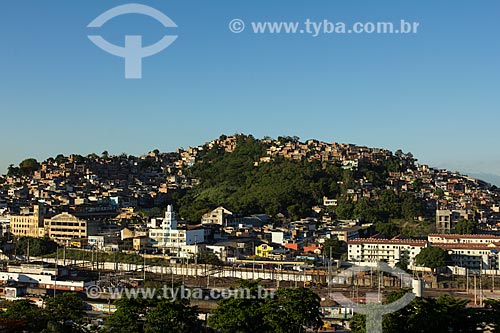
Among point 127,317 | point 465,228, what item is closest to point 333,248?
point 465,228

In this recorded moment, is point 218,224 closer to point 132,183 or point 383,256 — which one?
point 383,256

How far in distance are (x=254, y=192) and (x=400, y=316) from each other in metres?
23.2

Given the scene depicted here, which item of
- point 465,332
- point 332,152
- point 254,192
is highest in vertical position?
point 332,152

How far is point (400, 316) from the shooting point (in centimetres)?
1132

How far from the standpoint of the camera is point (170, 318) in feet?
37.4

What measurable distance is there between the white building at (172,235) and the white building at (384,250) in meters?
5.62

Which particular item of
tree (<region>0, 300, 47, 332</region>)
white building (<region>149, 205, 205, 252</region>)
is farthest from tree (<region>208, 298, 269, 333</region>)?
white building (<region>149, 205, 205, 252</region>)

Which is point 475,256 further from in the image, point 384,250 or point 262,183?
point 262,183

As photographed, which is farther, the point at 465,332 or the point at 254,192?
the point at 254,192

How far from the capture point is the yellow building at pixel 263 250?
24656 mm

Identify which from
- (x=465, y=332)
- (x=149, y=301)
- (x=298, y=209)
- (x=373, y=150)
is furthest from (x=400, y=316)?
(x=373, y=150)

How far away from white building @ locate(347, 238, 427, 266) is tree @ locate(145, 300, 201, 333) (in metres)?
12.8

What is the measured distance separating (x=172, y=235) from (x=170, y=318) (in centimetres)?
1459

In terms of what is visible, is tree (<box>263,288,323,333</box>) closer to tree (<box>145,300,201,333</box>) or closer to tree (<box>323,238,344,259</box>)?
tree (<box>145,300,201,333</box>)
